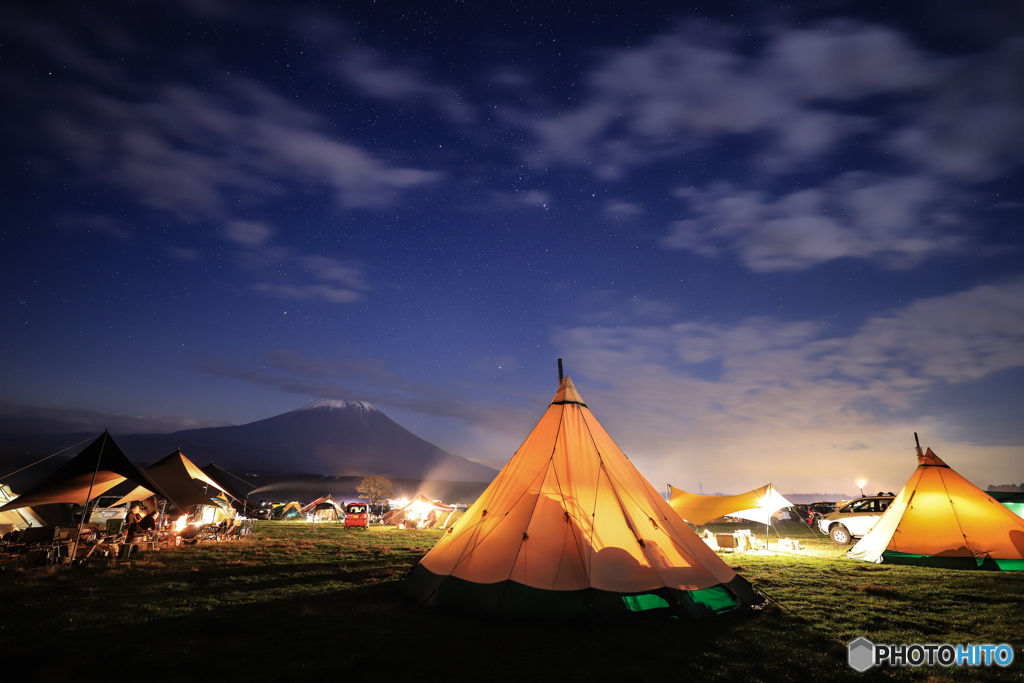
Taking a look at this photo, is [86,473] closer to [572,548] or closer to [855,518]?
[572,548]

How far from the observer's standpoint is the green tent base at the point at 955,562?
13.4 m

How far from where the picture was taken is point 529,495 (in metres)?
8.82

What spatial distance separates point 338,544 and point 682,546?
16670 mm

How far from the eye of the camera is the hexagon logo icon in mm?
5719

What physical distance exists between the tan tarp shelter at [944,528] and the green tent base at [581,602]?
11306 mm

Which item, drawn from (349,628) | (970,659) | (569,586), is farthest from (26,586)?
(970,659)

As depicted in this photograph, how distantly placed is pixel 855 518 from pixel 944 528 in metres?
6.52

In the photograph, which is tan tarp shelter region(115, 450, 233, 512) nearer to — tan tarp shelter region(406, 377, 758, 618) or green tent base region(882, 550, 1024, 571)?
tan tarp shelter region(406, 377, 758, 618)

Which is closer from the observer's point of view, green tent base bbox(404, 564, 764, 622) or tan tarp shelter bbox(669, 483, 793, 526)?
green tent base bbox(404, 564, 764, 622)

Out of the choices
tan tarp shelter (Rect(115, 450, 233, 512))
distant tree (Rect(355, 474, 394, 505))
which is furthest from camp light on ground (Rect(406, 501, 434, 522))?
distant tree (Rect(355, 474, 394, 505))

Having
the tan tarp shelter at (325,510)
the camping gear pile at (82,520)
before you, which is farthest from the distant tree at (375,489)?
the camping gear pile at (82,520)

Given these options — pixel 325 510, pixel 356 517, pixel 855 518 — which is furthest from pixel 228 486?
pixel 855 518

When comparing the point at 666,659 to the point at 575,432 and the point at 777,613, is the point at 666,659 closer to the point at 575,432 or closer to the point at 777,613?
the point at 777,613

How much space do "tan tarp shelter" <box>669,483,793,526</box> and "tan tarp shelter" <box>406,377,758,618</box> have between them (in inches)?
576
